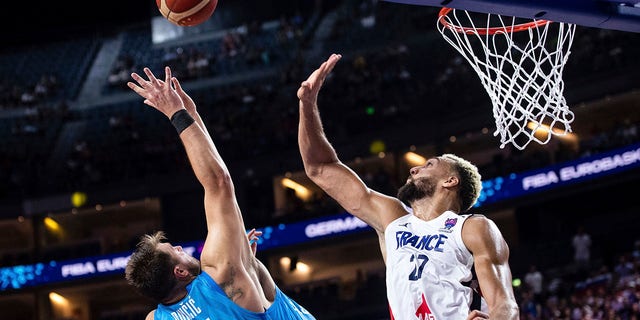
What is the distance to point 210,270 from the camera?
11.5 ft

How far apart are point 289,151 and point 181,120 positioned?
16.5 meters

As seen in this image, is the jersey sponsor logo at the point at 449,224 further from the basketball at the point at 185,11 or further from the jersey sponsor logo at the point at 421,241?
the basketball at the point at 185,11

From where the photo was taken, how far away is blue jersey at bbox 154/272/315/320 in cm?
345

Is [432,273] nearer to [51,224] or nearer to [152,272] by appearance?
[152,272]

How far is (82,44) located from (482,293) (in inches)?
1000

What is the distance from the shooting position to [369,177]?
61.6 ft

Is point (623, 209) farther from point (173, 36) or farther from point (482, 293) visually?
point (482, 293)

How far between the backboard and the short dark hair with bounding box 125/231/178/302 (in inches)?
70.7

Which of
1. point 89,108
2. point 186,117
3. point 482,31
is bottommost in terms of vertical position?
point 186,117

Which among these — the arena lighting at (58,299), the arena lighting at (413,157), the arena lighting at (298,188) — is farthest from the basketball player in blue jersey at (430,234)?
the arena lighting at (58,299)

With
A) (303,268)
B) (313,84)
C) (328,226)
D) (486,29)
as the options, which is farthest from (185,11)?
(303,268)

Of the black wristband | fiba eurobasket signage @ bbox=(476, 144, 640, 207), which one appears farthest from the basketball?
fiba eurobasket signage @ bbox=(476, 144, 640, 207)

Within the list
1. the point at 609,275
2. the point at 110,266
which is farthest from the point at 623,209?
the point at 110,266

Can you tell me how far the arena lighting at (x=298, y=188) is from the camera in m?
23.0
